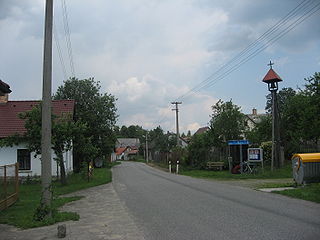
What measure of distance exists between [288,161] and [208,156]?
756cm

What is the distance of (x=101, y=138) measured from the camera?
4612cm

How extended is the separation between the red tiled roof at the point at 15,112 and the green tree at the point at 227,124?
1313cm

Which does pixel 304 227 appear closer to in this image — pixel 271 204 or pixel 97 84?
pixel 271 204

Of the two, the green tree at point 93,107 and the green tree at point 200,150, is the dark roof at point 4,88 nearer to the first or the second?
the green tree at point 200,150

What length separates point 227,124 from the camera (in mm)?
34062

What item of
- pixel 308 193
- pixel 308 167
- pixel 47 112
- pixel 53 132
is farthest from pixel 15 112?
pixel 308 193

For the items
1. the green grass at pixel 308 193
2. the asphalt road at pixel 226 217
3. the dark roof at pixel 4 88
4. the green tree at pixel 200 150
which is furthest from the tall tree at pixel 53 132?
the green tree at pixel 200 150

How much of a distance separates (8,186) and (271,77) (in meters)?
20.6

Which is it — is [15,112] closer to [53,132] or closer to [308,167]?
[53,132]

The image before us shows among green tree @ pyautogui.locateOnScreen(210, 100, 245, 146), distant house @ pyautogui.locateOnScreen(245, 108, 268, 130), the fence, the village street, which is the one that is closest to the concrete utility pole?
the village street

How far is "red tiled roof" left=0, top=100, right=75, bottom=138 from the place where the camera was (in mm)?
27797

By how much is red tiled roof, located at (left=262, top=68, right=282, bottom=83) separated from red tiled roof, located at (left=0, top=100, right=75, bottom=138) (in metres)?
14.8

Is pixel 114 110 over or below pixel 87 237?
over

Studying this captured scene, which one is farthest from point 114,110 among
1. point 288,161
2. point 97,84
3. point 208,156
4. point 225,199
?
point 225,199
